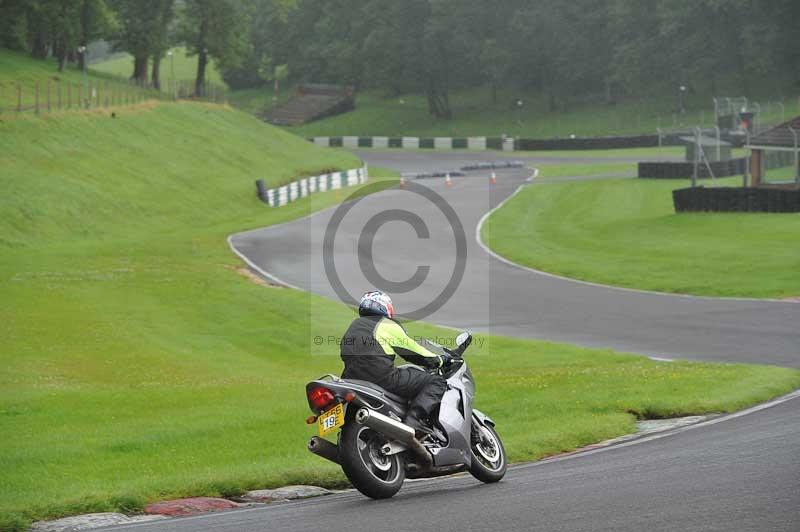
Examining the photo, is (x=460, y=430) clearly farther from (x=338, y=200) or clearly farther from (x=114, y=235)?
(x=338, y=200)

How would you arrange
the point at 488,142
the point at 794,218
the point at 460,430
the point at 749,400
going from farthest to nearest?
1. the point at 488,142
2. the point at 794,218
3. the point at 749,400
4. the point at 460,430

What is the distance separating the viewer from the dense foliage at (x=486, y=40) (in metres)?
88.8

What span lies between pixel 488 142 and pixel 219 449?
293 feet

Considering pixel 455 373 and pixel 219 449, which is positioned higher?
pixel 455 373

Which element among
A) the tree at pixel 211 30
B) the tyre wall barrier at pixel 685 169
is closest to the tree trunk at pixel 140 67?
the tree at pixel 211 30

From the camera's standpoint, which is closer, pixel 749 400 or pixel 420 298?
pixel 749 400

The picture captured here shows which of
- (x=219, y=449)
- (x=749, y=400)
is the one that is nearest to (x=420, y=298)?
(x=749, y=400)

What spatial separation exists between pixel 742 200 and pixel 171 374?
96.6 ft

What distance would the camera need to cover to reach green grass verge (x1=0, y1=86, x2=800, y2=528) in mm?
11945

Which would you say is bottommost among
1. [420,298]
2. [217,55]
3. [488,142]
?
[420,298]

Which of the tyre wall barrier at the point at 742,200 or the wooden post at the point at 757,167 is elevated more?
the wooden post at the point at 757,167

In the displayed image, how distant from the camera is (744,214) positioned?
43.5 metres

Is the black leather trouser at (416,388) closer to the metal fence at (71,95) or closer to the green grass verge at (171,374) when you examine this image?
the green grass verge at (171,374)

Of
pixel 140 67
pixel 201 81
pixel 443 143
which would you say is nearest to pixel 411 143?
pixel 443 143
